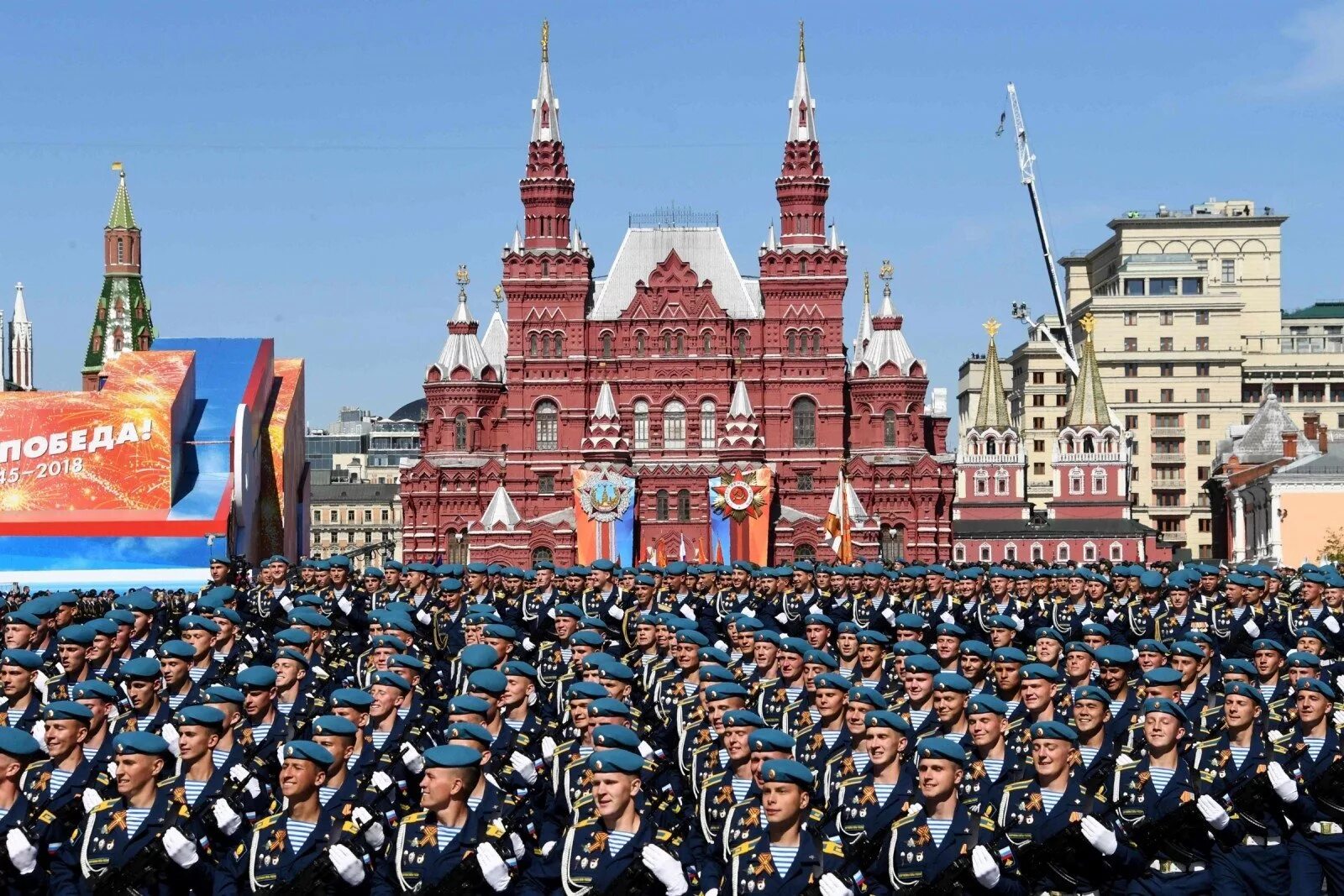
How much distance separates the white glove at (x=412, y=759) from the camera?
1228cm

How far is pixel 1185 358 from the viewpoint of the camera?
103250mm

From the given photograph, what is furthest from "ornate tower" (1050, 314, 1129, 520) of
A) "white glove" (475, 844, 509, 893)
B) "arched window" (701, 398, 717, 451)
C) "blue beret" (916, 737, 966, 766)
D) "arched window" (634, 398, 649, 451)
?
"white glove" (475, 844, 509, 893)

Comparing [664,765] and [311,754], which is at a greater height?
[311,754]

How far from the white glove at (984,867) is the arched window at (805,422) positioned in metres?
60.9

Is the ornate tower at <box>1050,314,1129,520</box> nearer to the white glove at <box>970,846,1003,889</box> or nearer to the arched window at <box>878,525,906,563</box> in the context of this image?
the arched window at <box>878,525,906,563</box>

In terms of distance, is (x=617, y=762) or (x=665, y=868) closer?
(x=665, y=868)

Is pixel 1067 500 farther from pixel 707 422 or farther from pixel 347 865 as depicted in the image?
pixel 347 865

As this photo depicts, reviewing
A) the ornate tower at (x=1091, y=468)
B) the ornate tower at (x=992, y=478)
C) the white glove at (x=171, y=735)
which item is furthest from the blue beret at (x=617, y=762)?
the ornate tower at (x=992, y=478)

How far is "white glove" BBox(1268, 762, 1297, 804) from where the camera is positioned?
11977 mm

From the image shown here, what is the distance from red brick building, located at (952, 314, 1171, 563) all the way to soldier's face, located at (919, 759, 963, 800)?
6740 cm

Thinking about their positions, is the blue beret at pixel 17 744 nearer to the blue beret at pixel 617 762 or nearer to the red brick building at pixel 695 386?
the blue beret at pixel 617 762

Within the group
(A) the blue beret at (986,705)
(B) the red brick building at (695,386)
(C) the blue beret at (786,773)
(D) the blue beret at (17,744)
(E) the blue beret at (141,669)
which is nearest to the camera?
(C) the blue beret at (786,773)

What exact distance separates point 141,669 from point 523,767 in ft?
11.2

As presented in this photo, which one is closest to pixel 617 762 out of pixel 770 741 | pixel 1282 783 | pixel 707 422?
pixel 770 741
